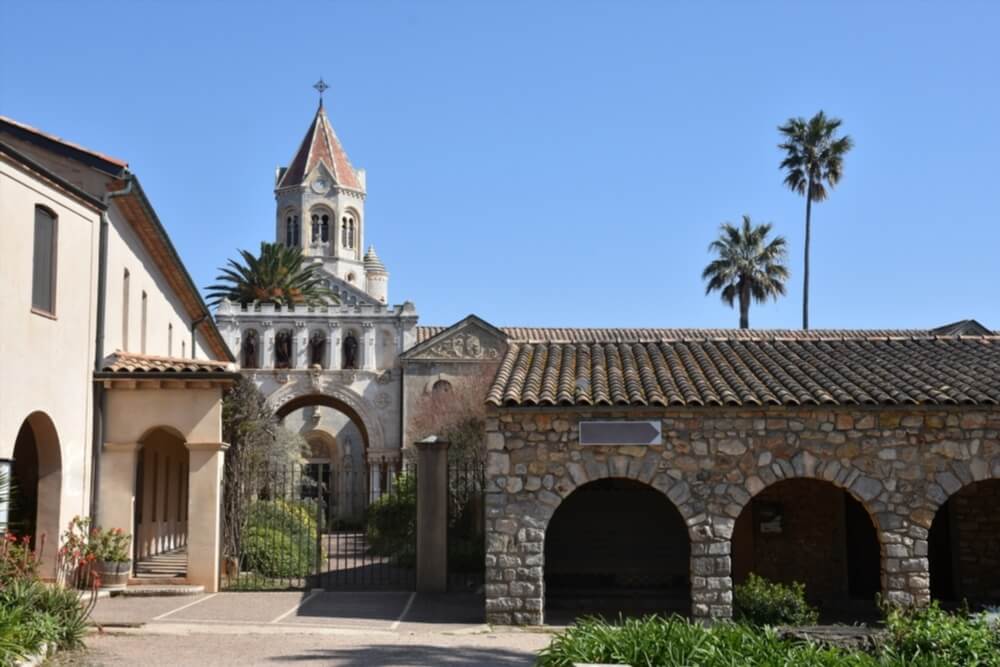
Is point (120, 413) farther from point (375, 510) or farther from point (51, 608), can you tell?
point (375, 510)

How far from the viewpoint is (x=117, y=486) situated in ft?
61.8

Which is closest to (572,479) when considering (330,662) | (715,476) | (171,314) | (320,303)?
(715,476)

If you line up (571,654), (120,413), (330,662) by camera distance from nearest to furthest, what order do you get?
(571,654)
(330,662)
(120,413)

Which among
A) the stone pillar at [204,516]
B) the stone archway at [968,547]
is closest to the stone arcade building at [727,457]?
the stone archway at [968,547]

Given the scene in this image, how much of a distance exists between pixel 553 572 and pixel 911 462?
5.82 meters

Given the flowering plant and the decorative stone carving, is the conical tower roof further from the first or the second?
the flowering plant

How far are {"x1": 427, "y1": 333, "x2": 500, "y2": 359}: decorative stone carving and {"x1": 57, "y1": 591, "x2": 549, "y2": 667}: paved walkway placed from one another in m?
37.6

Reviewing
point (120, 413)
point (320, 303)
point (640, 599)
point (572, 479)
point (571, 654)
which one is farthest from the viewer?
point (320, 303)

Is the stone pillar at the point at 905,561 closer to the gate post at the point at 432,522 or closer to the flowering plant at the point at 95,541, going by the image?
the gate post at the point at 432,522

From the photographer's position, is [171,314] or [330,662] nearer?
[330,662]

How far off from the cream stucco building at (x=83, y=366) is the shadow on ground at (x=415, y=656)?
561 cm

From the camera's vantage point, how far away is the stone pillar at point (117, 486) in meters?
18.8

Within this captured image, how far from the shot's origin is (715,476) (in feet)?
51.2

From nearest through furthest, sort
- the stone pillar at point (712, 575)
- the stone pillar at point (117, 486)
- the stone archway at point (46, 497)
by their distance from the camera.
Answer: the stone pillar at point (712, 575)
the stone archway at point (46, 497)
the stone pillar at point (117, 486)
